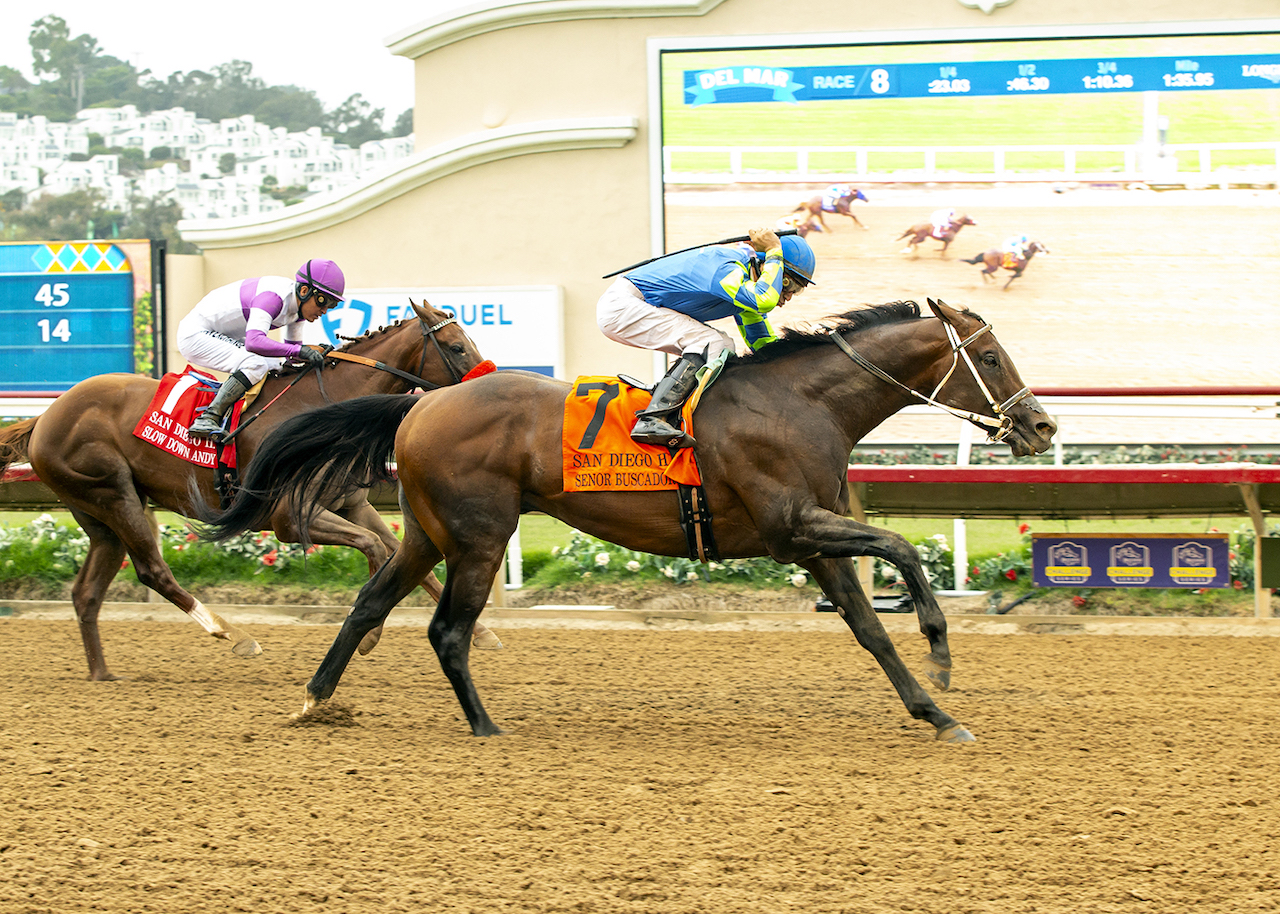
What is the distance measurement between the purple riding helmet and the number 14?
5.75 metres

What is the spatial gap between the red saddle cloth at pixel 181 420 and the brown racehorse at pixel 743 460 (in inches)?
62.4

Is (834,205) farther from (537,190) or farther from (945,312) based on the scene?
(945,312)

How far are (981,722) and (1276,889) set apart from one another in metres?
Result: 1.87

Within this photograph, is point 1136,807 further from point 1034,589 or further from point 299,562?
point 299,562

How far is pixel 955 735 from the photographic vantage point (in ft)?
14.3

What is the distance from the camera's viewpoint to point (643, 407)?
4.57 meters

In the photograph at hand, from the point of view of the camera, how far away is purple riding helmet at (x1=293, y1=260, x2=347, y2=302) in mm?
5805

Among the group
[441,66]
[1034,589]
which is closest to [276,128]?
[441,66]

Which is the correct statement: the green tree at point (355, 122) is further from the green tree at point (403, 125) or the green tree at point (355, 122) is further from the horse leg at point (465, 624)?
the horse leg at point (465, 624)

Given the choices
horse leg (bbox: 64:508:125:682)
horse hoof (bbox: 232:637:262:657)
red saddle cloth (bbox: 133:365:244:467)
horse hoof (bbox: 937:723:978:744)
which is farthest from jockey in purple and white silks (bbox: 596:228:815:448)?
horse leg (bbox: 64:508:125:682)

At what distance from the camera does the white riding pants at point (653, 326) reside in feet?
15.3

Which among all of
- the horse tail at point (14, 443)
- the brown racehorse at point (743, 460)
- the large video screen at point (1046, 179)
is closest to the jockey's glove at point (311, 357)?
the brown racehorse at point (743, 460)

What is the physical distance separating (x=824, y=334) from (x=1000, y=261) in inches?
279

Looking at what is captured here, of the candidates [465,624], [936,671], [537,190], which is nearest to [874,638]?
[936,671]
